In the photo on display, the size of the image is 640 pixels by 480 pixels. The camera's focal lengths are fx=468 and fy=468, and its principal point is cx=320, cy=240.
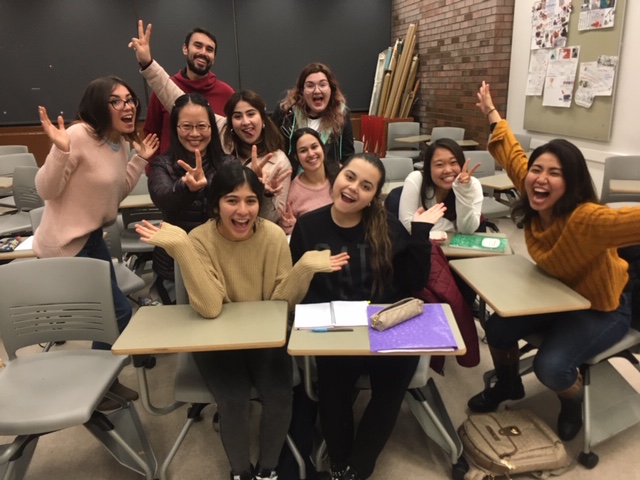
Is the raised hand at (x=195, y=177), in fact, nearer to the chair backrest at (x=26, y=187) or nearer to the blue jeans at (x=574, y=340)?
the blue jeans at (x=574, y=340)

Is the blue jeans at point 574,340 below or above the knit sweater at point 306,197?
below

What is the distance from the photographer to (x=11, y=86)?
6.41 meters

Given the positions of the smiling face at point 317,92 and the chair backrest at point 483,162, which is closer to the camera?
the smiling face at point 317,92

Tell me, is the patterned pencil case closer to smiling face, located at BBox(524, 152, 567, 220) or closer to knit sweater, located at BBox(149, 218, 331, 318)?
knit sweater, located at BBox(149, 218, 331, 318)

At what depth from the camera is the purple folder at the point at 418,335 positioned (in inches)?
58.7

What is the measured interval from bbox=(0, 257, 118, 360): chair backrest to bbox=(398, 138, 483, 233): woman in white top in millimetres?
1442

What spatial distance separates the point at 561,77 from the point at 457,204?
3.02m

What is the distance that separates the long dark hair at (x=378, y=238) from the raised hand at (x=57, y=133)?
1.20 meters

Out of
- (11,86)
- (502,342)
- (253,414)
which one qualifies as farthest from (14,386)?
(11,86)

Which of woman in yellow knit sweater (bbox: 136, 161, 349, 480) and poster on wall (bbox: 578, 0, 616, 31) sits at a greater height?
poster on wall (bbox: 578, 0, 616, 31)

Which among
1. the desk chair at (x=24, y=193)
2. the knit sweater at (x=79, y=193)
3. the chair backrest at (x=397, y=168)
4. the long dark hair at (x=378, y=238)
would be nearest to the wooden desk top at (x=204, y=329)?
the long dark hair at (x=378, y=238)

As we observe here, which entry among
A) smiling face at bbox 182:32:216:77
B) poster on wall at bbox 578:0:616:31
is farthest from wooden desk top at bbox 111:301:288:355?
poster on wall at bbox 578:0:616:31

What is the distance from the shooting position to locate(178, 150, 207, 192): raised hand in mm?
1989

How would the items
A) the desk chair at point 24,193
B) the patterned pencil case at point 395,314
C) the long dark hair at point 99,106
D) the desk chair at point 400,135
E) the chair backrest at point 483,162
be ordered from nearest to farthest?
the patterned pencil case at point 395,314, the long dark hair at point 99,106, the desk chair at point 24,193, the chair backrest at point 483,162, the desk chair at point 400,135
